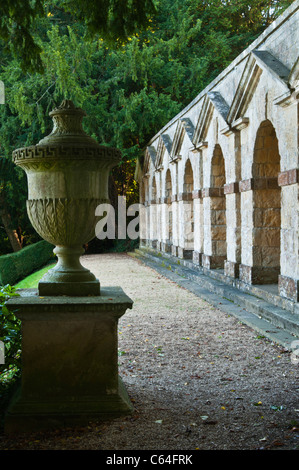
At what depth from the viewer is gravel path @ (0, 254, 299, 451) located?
314 cm

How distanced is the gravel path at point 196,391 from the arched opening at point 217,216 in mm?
3452

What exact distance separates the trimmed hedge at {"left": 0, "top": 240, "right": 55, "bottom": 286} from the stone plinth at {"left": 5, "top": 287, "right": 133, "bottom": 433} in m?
10.7

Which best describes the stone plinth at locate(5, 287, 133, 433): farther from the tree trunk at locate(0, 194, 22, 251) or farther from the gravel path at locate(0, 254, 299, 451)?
the tree trunk at locate(0, 194, 22, 251)

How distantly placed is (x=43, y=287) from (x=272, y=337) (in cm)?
308

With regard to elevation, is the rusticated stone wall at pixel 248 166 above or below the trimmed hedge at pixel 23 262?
above

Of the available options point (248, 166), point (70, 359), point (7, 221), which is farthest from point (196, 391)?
point (7, 221)

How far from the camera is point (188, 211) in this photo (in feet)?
44.7

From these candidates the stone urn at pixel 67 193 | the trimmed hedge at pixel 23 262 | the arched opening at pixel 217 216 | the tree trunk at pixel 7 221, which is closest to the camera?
the stone urn at pixel 67 193

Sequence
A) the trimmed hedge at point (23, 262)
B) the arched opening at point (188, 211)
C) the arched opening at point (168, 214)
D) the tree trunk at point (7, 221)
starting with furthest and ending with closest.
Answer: the tree trunk at point (7, 221) → the arched opening at point (168, 214) → the trimmed hedge at point (23, 262) → the arched opening at point (188, 211)

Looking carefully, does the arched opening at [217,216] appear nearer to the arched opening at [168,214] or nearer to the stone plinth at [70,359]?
the arched opening at [168,214]

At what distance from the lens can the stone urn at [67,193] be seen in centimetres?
363

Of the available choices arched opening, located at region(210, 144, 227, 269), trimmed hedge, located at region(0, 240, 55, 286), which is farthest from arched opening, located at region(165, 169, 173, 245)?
arched opening, located at region(210, 144, 227, 269)

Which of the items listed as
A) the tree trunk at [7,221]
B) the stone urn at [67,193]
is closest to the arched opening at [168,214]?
the tree trunk at [7,221]
